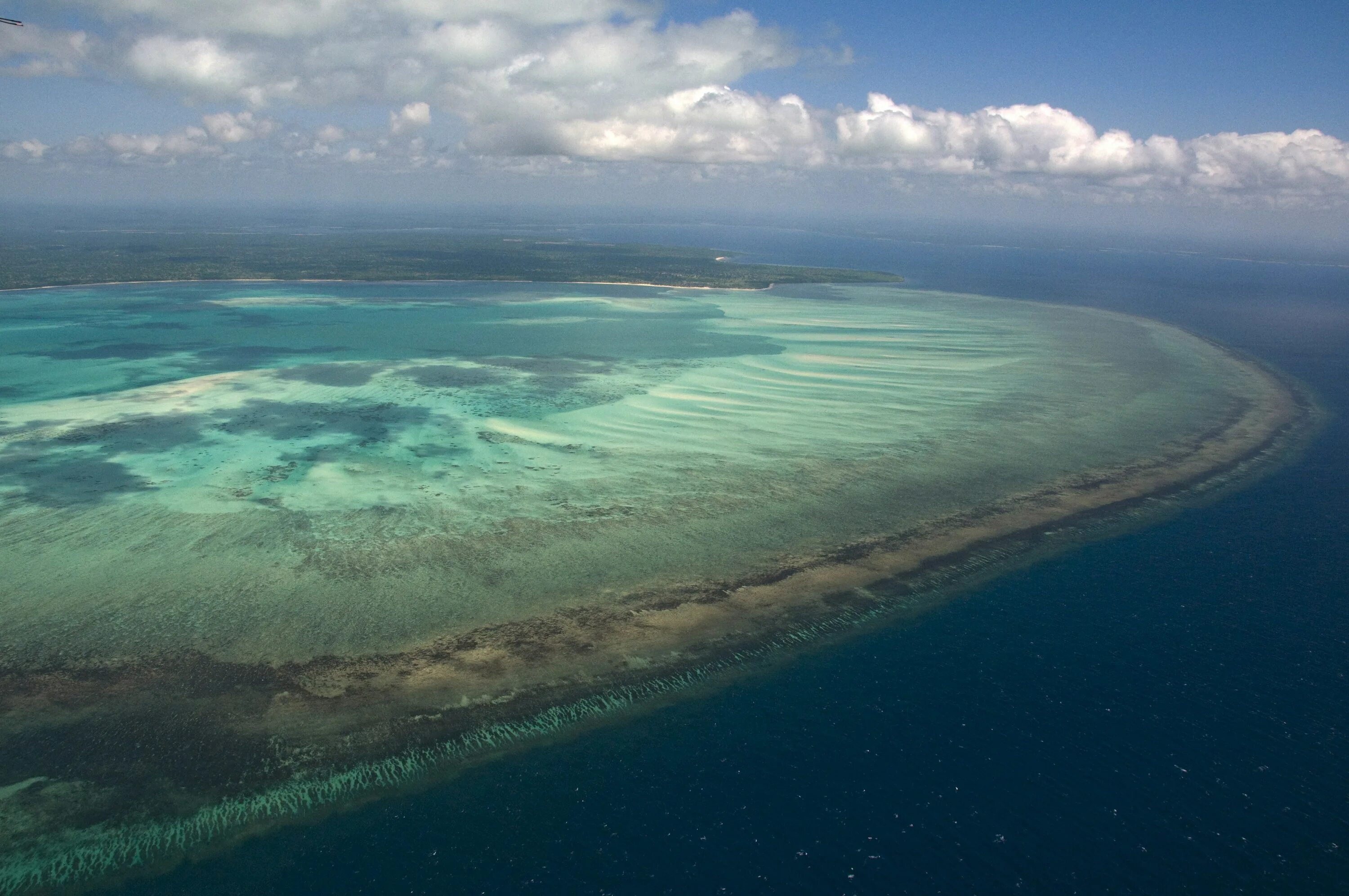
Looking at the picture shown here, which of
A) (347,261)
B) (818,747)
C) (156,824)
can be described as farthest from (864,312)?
(347,261)

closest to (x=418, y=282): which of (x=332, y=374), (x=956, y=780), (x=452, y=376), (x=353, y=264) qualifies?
(x=353, y=264)

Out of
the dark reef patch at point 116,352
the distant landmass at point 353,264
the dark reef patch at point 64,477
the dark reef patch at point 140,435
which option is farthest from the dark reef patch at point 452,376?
the distant landmass at point 353,264

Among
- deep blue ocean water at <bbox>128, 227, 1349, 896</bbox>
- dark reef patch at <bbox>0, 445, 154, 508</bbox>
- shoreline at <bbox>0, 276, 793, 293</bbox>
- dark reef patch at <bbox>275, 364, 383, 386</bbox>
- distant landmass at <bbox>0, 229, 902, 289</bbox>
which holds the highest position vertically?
distant landmass at <bbox>0, 229, 902, 289</bbox>

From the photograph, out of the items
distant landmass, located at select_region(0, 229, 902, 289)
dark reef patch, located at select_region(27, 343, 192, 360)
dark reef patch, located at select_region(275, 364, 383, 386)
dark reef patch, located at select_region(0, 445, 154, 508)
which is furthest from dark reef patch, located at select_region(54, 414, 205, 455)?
distant landmass, located at select_region(0, 229, 902, 289)

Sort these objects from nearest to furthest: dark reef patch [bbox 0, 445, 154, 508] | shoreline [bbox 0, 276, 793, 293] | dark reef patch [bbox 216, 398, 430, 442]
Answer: dark reef patch [bbox 0, 445, 154, 508] → dark reef patch [bbox 216, 398, 430, 442] → shoreline [bbox 0, 276, 793, 293]

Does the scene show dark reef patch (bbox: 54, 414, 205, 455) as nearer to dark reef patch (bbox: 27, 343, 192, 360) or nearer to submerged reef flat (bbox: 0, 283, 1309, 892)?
submerged reef flat (bbox: 0, 283, 1309, 892)

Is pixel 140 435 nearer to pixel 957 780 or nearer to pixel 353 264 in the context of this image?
pixel 957 780

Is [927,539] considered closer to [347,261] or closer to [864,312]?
[864,312]
